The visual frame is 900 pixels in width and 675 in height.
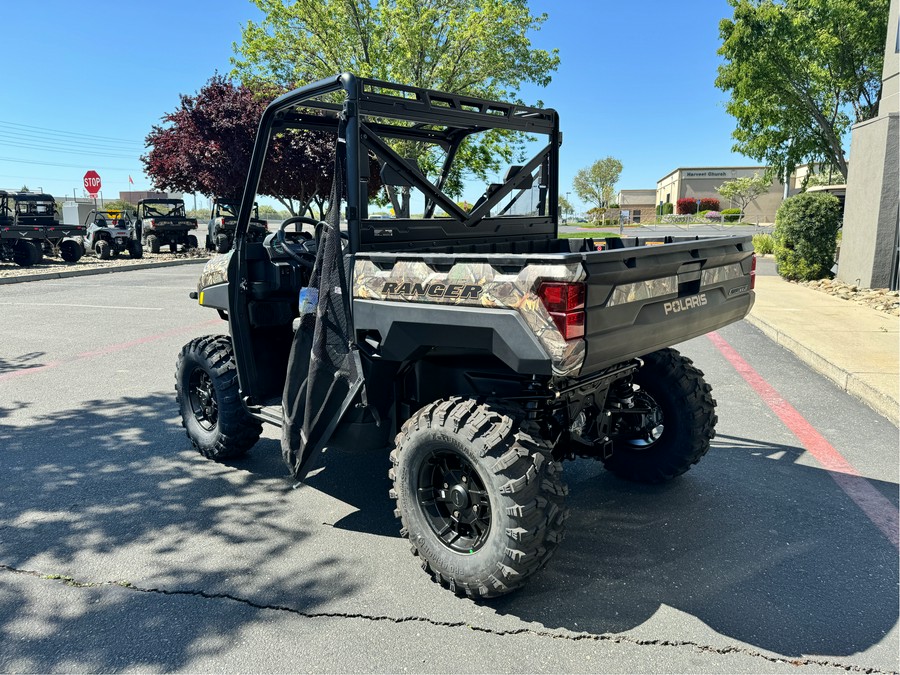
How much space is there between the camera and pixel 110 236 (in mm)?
22328

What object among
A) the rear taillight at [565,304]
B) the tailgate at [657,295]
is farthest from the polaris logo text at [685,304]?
the rear taillight at [565,304]

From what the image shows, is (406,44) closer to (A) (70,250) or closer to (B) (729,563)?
(A) (70,250)

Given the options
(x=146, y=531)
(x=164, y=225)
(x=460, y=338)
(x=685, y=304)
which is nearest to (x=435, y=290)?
(x=460, y=338)

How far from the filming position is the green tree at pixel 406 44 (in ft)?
61.7

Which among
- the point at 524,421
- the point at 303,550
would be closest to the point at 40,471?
the point at 303,550

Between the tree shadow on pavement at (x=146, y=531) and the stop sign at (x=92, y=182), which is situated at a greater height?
the stop sign at (x=92, y=182)

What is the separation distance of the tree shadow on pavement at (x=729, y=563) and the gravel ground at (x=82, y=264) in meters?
17.1

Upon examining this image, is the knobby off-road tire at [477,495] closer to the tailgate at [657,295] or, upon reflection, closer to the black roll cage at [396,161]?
the tailgate at [657,295]

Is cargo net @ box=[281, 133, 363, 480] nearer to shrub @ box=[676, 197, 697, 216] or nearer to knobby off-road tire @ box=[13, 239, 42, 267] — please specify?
knobby off-road tire @ box=[13, 239, 42, 267]

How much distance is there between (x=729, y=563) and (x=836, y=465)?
1715mm

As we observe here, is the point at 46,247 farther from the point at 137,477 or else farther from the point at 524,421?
the point at 524,421

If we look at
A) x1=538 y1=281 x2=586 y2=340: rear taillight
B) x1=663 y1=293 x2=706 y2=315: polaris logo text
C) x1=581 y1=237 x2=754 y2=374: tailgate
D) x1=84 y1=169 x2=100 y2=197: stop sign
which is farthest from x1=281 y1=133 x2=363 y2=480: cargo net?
x1=84 y1=169 x2=100 y2=197: stop sign

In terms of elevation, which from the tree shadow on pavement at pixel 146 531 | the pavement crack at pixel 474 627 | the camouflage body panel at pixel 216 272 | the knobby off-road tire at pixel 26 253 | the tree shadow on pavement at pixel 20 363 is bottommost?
the pavement crack at pixel 474 627

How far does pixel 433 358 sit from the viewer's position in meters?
3.28
